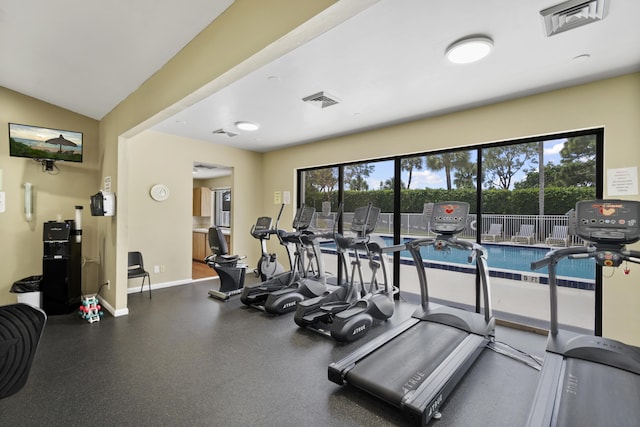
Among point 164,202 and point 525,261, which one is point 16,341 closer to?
point 164,202

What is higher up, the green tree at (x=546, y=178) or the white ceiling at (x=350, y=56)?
the white ceiling at (x=350, y=56)

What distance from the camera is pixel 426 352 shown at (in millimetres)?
2557

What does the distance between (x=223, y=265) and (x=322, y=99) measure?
302 centimetres

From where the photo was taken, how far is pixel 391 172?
15.9 feet

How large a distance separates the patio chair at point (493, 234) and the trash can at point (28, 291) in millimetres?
5744

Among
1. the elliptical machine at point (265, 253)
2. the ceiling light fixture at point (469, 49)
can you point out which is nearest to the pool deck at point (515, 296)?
the elliptical machine at point (265, 253)

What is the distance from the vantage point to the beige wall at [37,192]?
3.84m

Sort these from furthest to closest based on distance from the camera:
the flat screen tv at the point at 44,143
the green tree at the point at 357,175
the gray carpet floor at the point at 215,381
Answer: the green tree at the point at 357,175 < the flat screen tv at the point at 44,143 < the gray carpet floor at the point at 215,381

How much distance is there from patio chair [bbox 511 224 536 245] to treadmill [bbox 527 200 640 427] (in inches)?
52.1

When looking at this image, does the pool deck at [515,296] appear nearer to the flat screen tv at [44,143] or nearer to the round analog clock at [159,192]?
the round analog clock at [159,192]

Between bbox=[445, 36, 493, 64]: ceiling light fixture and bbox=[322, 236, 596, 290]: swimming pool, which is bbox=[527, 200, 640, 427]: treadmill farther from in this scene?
bbox=[445, 36, 493, 64]: ceiling light fixture

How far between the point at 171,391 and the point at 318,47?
2.97 meters

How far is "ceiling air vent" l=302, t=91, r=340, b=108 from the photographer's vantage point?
342 centimetres

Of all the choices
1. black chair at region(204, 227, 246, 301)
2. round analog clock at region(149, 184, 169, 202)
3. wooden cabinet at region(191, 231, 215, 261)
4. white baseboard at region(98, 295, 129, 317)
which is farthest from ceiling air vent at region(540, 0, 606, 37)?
wooden cabinet at region(191, 231, 215, 261)
